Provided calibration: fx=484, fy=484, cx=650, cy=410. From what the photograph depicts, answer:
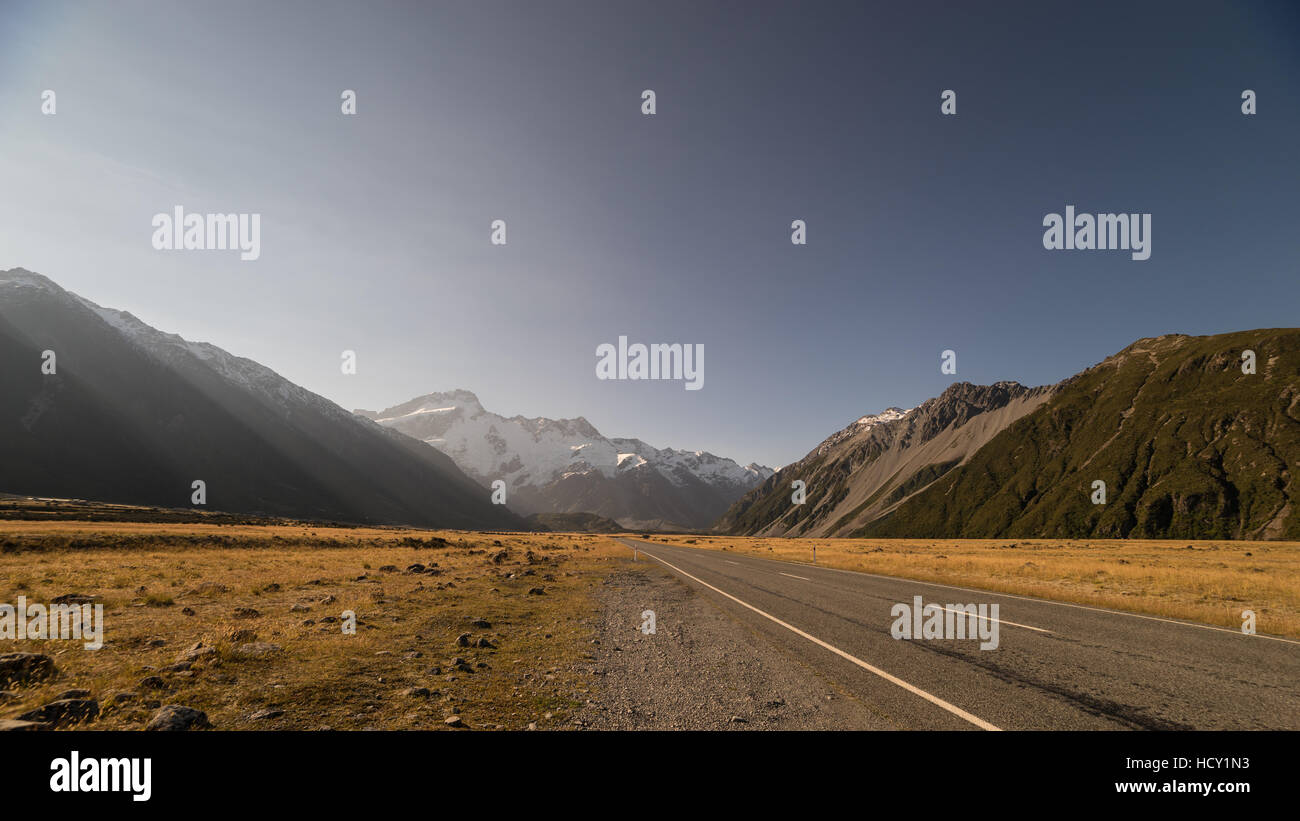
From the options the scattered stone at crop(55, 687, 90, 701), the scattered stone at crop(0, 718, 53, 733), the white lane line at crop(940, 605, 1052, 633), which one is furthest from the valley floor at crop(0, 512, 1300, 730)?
the white lane line at crop(940, 605, 1052, 633)

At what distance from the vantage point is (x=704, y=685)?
7.68m

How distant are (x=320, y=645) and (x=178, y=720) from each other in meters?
4.30

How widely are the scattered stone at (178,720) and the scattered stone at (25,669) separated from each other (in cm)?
392

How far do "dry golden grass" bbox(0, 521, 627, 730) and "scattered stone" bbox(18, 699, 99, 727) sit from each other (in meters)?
0.18

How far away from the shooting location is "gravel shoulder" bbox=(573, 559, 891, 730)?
6.13 meters

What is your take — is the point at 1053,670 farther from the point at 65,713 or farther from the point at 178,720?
the point at 65,713

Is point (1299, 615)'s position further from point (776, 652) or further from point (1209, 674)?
point (776, 652)

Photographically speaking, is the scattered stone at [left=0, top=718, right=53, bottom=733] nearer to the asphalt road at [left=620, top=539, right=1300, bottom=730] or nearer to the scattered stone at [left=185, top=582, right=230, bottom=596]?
the asphalt road at [left=620, top=539, right=1300, bottom=730]

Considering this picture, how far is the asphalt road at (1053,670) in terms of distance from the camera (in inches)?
240

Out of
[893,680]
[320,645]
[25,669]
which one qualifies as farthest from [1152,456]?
[25,669]

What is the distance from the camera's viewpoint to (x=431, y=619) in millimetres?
13070

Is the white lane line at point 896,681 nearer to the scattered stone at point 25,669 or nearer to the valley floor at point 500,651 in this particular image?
the valley floor at point 500,651

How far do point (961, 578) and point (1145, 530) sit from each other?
14975cm
